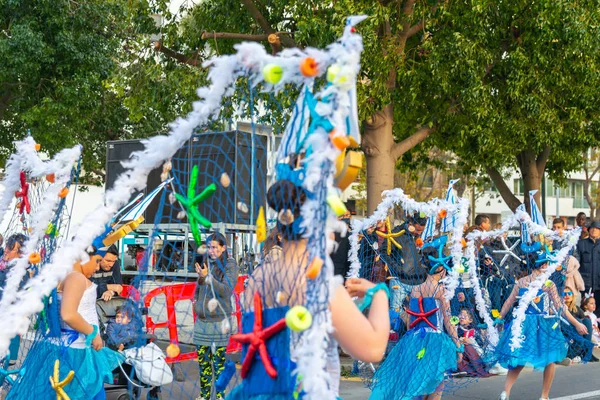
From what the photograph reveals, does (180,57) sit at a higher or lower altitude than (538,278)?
higher

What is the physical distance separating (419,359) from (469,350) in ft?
7.17

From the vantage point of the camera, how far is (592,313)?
11805 mm

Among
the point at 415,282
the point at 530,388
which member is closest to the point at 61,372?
the point at 415,282

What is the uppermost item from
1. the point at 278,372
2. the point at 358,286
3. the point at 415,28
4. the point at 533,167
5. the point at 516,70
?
the point at 415,28

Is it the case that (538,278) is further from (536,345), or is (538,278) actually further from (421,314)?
(421,314)

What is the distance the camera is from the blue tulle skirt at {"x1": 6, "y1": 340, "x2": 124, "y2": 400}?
5168 mm

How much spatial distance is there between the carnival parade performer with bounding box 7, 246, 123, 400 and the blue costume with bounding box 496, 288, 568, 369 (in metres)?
4.28

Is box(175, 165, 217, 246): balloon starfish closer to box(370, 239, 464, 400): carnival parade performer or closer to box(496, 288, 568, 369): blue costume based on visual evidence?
box(370, 239, 464, 400): carnival parade performer

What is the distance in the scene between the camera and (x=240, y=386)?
3213mm

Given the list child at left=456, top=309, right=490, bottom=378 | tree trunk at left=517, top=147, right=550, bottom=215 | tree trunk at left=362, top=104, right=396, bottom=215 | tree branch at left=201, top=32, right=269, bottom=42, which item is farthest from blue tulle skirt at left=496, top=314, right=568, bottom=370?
tree trunk at left=517, top=147, right=550, bottom=215

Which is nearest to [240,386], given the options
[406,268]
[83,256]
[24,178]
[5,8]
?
[83,256]

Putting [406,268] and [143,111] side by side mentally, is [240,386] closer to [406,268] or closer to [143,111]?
[406,268]

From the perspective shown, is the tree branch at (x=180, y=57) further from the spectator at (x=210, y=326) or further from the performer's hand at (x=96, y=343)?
the performer's hand at (x=96, y=343)

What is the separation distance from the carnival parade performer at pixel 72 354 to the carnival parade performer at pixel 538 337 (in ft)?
14.1
